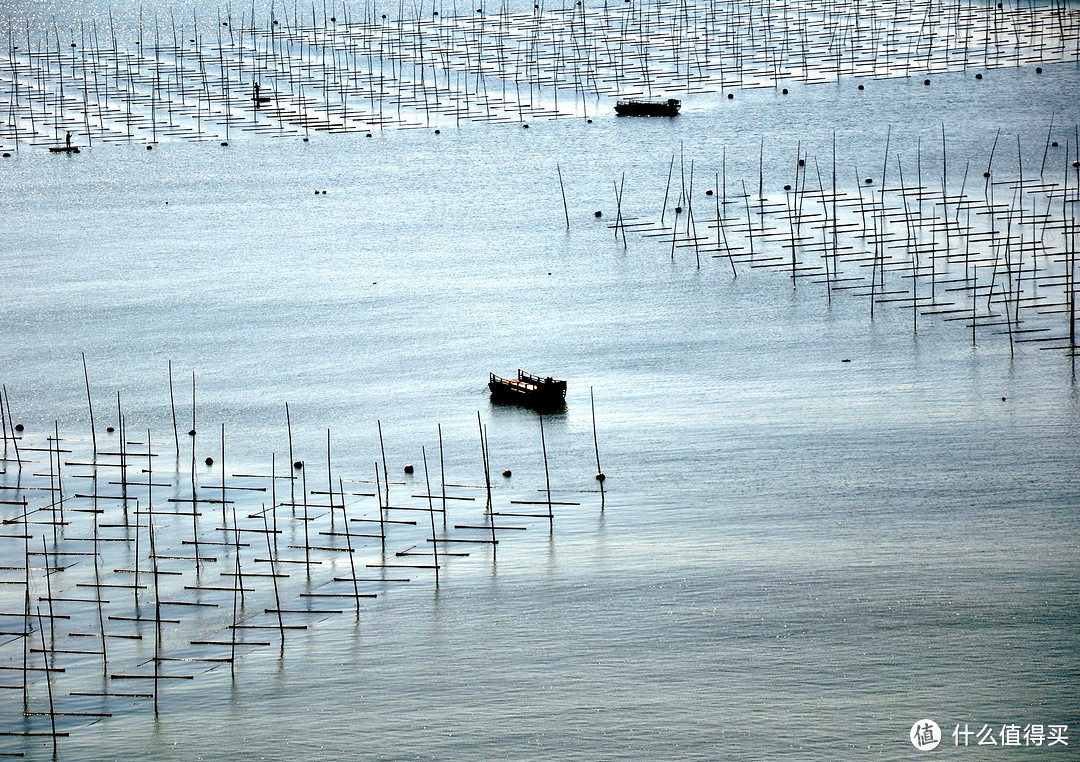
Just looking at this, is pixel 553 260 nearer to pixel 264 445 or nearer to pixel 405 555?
pixel 264 445

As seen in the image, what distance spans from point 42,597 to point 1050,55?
267 feet

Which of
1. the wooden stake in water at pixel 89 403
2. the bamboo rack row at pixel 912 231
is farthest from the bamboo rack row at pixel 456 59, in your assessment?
the wooden stake in water at pixel 89 403

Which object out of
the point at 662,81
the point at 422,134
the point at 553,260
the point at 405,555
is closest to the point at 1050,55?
the point at 662,81

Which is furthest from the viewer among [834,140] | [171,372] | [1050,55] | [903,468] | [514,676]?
[1050,55]

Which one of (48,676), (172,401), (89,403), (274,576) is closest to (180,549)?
(274,576)

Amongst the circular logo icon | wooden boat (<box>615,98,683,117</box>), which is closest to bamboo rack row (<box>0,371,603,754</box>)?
the circular logo icon

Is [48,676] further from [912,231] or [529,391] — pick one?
[912,231]

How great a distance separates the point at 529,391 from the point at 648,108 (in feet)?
155

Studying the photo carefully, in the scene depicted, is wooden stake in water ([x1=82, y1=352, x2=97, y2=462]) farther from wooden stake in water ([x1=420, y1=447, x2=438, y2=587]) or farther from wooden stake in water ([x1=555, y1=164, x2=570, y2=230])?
wooden stake in water ([x1=555, y1=164, x2=570, y2=230])

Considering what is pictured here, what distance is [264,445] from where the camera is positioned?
5369cm

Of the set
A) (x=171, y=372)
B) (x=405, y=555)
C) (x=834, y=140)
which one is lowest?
(x=405, y=555)

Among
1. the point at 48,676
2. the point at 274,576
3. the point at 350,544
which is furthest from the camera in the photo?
the point at 350,544

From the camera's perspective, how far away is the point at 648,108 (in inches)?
3937

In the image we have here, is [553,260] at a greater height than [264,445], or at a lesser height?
greater
